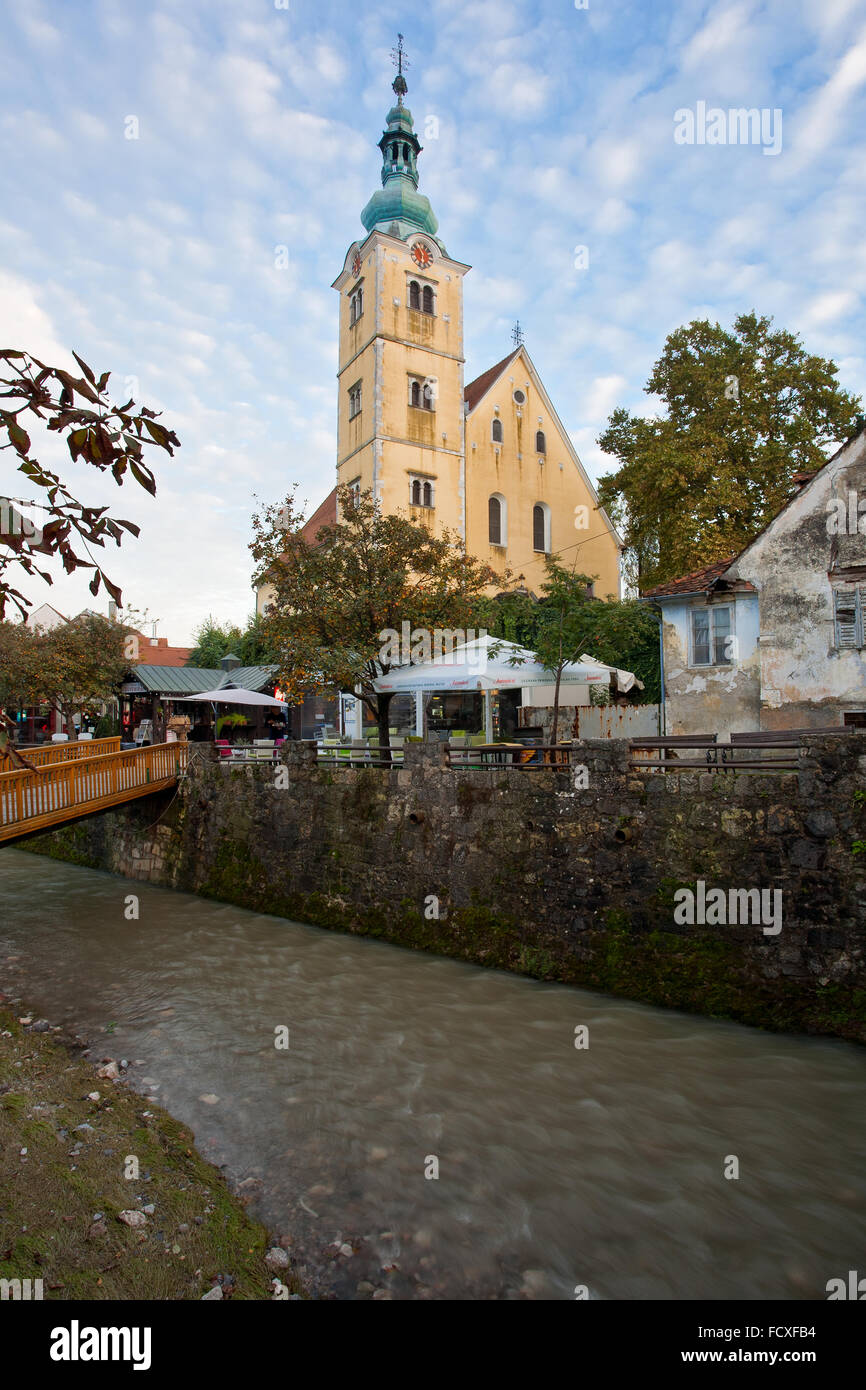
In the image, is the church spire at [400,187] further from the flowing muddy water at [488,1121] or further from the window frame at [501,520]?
the flowing muddy water at [488,1121]

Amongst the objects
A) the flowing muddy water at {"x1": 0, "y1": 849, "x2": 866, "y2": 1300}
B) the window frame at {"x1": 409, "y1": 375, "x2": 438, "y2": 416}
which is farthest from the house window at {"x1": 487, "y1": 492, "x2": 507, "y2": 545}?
the flowing muddy water at {"x1": 0, "y1": 849, "x2": 866, "y2": 1300}

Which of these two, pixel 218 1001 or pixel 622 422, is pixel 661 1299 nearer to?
pixel 218 1001

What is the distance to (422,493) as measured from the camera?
30.7 metres

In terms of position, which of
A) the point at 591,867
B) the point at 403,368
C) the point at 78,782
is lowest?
the point at 591,867

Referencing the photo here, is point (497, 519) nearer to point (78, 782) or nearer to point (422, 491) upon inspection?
point (422, 491)

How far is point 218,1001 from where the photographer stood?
905cm

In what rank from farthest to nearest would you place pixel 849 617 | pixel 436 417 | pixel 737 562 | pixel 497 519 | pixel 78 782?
pixel 497 519, pixel 436 417, pixel 737 562, pixel 849 617, pixel 78 782

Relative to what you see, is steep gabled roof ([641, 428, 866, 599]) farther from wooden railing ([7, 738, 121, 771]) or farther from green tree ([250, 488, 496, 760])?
wooden railing ([7, 738, 121, 771])

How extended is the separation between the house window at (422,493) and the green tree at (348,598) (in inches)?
565

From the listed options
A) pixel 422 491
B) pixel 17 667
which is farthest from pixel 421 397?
pixel 17 667

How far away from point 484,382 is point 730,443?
1554 centimetres

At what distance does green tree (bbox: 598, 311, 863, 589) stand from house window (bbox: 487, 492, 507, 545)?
8.96m

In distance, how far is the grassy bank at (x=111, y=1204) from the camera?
430 centimetres
